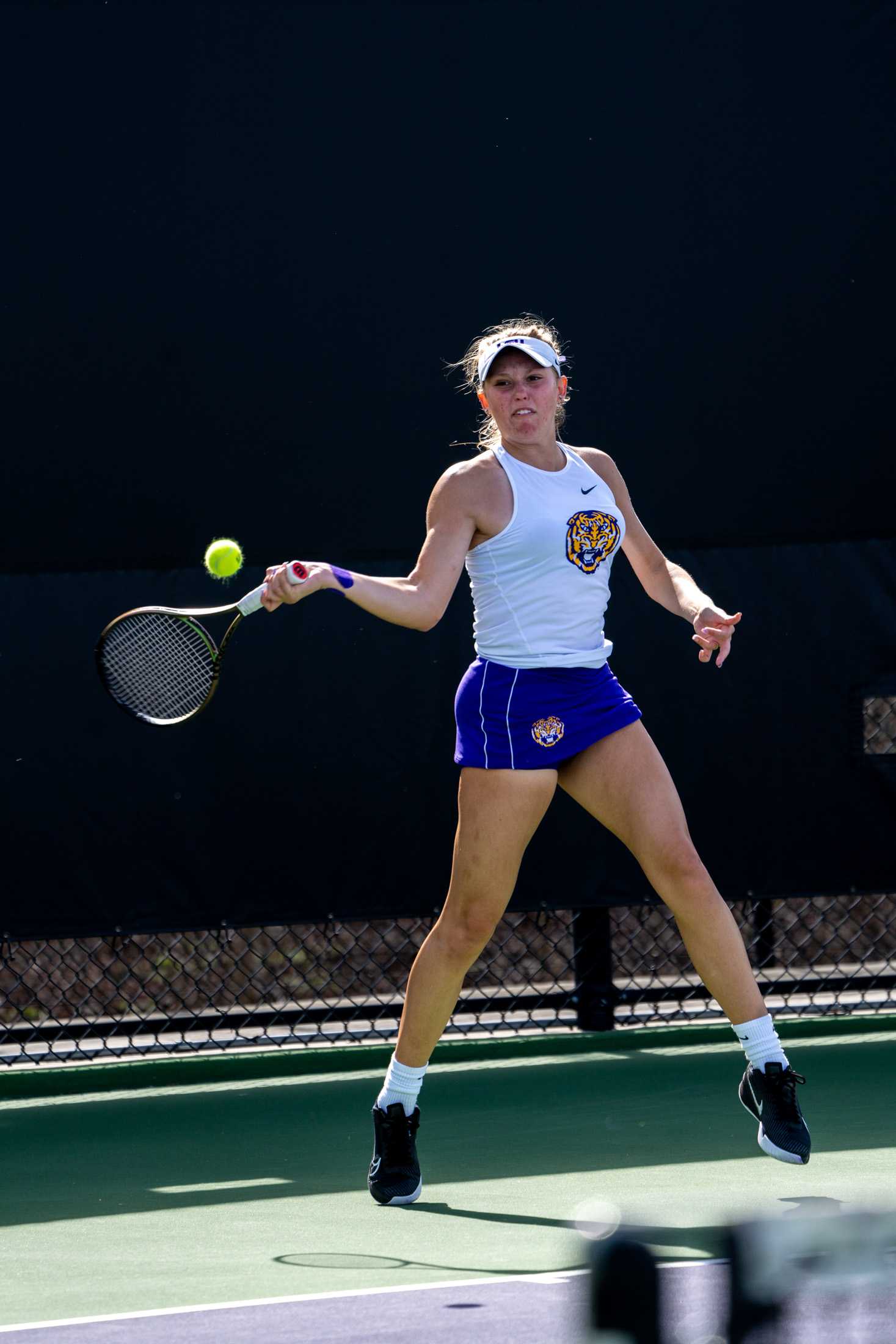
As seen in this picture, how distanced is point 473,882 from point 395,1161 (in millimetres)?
524

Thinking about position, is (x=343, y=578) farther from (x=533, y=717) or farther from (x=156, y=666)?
(x=156, y=666)

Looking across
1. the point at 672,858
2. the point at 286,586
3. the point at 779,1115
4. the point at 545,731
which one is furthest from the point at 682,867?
the point at 286,586

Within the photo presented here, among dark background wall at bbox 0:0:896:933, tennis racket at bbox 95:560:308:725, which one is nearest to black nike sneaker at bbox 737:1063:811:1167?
tennis racket at bbox 95:560:308:725

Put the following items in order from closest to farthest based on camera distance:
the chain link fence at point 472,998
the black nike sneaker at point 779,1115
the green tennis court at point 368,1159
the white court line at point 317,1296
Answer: the white court line at point 317,1296
the green tennis court at point 368,1159
the black nike sneaker at point 779,1115
the chain link fence at point 472,998

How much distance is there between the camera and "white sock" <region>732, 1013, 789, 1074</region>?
3.46 metres

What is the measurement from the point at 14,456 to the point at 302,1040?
1678 mm

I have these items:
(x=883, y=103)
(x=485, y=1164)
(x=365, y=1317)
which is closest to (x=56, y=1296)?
(x=365, y=1317)

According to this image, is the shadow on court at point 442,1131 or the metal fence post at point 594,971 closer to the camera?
the shadow on court at point 442,1131

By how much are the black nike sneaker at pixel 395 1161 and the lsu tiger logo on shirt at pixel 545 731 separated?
71 centimetres

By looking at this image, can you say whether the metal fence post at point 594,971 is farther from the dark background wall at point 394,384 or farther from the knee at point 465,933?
the knee at point 465,933

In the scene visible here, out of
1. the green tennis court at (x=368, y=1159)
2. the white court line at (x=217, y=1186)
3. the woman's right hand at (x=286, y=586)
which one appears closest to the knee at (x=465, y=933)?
the green tennis court at (x=368, y=1159)

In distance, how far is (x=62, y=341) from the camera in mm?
4883

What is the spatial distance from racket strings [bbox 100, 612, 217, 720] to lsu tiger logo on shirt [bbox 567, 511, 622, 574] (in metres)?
0.74

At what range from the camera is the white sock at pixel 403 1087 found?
3557 millimetres
